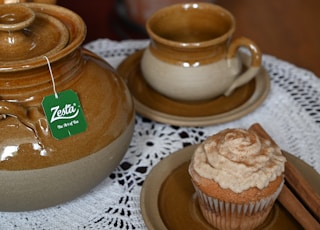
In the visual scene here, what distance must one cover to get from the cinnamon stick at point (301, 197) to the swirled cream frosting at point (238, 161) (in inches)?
1.9

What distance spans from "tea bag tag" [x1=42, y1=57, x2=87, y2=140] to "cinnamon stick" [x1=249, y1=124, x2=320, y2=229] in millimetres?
289

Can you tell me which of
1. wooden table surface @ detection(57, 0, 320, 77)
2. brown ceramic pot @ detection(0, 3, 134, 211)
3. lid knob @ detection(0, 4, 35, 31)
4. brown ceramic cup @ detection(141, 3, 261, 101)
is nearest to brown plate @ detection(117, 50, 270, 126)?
brown ceramic cup @ detection(141, 3, 261, 101)

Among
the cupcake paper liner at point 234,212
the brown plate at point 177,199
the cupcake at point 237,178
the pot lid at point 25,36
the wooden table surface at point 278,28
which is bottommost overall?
the wooden table surface at point 278,28

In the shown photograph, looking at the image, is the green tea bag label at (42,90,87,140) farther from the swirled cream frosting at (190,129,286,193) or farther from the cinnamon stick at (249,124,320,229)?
the cinnamon stick at (249,124,320,229)

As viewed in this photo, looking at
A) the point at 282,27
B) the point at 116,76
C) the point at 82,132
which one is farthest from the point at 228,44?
the point at 282,27

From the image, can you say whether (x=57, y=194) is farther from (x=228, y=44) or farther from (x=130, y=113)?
(x=228, y=44)

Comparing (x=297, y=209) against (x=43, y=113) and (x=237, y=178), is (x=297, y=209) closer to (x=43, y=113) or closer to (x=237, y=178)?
(x=237, y=178)

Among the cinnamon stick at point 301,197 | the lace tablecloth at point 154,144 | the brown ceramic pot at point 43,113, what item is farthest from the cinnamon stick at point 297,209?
the brown ceramic pot at point 43,113

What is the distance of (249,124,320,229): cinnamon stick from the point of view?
69 cm

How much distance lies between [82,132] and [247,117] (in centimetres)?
36

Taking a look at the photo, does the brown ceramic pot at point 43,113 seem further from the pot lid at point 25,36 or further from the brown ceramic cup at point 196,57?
the brown ceramic cup at point 196,57

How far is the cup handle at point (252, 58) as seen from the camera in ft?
3.06

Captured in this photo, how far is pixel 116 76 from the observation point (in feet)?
2.56

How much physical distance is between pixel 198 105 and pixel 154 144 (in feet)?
0.40
